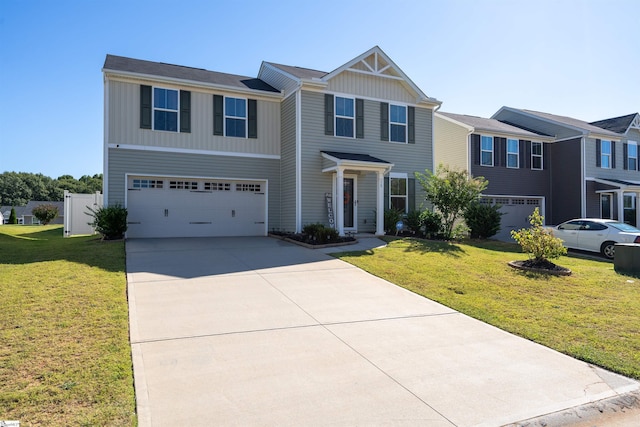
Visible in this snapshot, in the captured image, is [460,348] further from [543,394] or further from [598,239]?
[598,239]

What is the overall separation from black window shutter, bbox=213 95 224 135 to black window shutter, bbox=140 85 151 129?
2.21 m

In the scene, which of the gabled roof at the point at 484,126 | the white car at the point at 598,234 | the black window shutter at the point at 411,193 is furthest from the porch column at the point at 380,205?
the gabled roof at the point at 484,126

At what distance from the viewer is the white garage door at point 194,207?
1457 centimetres

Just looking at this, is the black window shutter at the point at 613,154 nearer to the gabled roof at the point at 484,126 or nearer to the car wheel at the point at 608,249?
the gabled roof at the point at 484,126

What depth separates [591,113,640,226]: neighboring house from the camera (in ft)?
72.8

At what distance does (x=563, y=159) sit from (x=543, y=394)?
22564 mm

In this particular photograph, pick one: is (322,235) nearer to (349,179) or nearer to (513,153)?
(349,179)

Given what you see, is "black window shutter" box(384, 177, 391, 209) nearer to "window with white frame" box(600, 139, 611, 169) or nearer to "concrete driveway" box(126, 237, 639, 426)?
"concrete driveway" box(126, 237, 639, 426)

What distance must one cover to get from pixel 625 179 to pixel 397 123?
15.9 metres

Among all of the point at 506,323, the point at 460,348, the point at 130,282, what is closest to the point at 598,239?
the point at 506,323

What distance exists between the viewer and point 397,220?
A: 627 inches

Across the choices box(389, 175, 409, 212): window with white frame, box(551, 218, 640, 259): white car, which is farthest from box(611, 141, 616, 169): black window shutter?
box(389, 175, 409, 212): window with white frame

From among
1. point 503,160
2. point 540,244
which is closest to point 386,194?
point 540,244

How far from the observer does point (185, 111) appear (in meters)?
14.9
